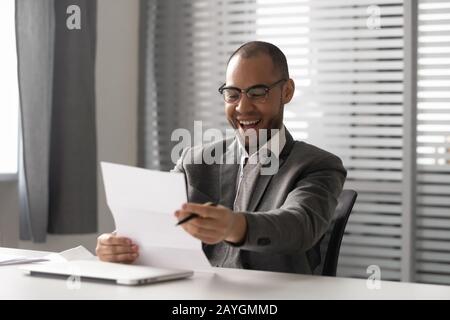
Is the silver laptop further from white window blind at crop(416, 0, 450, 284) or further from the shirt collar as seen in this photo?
white window blind at crop(416, 0, 450, 284)

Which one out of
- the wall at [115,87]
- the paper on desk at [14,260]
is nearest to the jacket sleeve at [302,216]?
the paper on desk at [14,260]

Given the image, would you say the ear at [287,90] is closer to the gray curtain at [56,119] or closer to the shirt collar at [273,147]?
the shirt collar at [273,147]

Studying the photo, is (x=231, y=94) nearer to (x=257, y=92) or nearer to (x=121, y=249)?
(x=257, y=92)

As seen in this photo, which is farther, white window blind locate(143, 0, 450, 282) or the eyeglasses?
white window blind locate(143, 0, 450, 282)

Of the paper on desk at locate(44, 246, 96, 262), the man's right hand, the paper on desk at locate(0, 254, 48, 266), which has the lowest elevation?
the paper on desk at locate(0, 254, 48, 266)

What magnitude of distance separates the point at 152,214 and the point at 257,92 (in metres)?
0.61

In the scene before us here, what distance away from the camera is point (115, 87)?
4109mm

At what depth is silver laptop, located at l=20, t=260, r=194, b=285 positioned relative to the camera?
5.15ft

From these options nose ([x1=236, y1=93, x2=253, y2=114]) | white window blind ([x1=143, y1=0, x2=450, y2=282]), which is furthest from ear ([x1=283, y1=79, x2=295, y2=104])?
white window blind ([x1=143, y1=0, x2=450, y2=282])

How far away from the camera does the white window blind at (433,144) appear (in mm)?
3662

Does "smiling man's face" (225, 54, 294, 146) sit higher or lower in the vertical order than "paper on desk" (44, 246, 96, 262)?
higher

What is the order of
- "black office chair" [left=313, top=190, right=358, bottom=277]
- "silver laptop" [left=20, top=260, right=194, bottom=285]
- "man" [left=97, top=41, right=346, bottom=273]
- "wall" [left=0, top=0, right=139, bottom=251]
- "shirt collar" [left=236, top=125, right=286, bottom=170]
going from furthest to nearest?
"wall" [left=0, top=0, right=139, bottom=251] → "shirt collar" [left=236, top=125, right=286, bottom=170] → "black office chair" [left=313, top=190, right=358, bottom=277] → "man" [left=97, top=41, right=346, bottom=273] → "silver laptop" [left=20, top=260, right=194, bottom=285]
